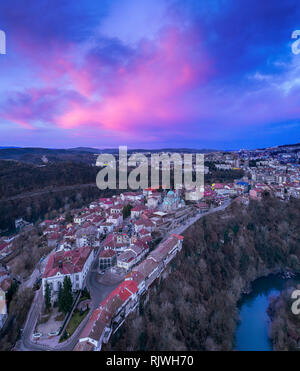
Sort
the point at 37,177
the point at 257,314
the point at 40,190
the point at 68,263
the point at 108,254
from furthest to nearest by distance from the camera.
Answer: the point at 37,177 < the point at 40,190 < the point at 257,314 < the point at 108,254 < the point at 68,263

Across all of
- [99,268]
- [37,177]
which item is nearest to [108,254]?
[99,268]

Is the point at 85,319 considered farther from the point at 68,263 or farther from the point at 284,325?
the point at 284,325

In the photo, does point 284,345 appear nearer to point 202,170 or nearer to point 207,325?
point 207,325

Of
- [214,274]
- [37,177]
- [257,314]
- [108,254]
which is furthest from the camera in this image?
[37,177]

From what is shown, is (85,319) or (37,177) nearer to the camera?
(85,319)

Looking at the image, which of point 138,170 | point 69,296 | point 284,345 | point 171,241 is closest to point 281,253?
point 284,345

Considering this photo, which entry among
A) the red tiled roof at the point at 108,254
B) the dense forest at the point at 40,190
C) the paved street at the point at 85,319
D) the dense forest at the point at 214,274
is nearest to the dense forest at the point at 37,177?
the dense forest at the point at 40,190

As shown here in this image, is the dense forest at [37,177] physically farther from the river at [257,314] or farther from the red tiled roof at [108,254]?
the river at [257,314]

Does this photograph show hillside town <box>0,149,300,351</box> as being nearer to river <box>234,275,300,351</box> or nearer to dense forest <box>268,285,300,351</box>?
river <box>234,275,300,351</box>
